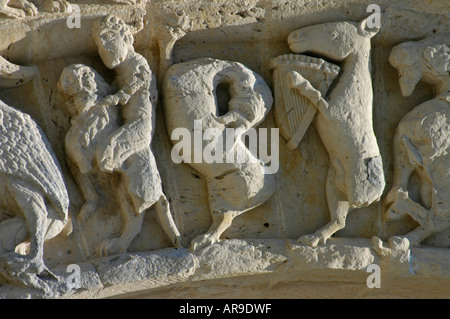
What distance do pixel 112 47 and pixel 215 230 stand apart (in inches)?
34.3

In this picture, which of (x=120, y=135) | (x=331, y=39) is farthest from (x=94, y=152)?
(x=331, y=39)

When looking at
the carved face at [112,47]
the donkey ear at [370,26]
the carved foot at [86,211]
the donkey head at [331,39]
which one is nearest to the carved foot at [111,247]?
the carved foot at [86,211]

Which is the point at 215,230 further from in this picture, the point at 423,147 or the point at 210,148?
the point at 423,147

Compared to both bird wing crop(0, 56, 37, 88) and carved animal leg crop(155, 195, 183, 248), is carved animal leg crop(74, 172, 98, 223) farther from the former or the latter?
bird wing crop(0, 56, 37, 88)

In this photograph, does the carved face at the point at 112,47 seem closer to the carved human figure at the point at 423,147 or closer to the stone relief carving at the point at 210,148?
the stone relief carving at the point at 210,148

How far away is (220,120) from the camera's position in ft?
12.6

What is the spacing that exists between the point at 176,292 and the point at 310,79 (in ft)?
3.55

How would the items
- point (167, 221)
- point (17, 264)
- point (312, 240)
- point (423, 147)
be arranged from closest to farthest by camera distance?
1. point (17, 264)
2. point (167, 221)
3. point (312, 240)
4. point (423, 147)

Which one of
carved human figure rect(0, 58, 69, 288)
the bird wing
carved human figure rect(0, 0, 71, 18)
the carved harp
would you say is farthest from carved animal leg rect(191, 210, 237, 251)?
carved human figure rect(0, 0, 71, 18)

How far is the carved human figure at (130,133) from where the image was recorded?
3732mm

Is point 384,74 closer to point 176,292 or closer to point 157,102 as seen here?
point 157,102

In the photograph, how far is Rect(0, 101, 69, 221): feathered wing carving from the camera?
3.58 metres

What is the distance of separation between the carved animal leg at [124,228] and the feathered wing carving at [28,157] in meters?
0.21

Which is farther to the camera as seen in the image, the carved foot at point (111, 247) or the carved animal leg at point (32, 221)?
the carved foot at point (111, 247)
